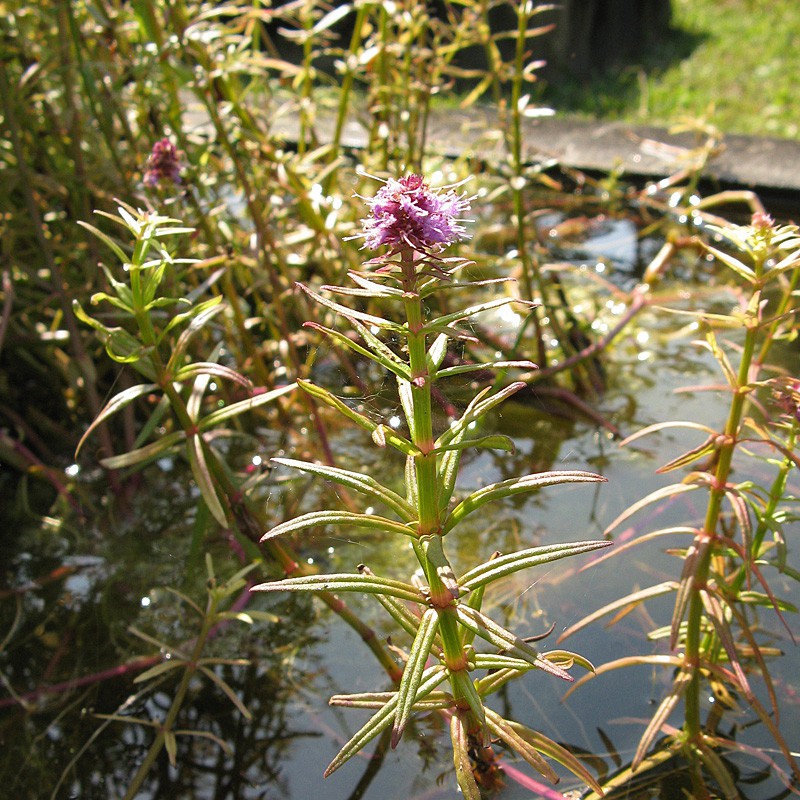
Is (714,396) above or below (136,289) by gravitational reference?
below

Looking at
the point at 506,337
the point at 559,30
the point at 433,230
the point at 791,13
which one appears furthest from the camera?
the point at 791,13

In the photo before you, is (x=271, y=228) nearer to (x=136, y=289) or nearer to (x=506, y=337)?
(x=506, y=337)

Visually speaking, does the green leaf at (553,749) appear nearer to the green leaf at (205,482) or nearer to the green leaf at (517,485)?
the green leaf at (517,485)

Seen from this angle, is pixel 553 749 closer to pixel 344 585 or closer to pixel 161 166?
pixel 344 585

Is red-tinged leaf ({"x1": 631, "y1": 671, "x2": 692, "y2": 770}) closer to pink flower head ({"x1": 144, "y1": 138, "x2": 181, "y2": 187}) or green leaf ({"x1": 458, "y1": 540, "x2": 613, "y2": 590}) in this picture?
green leaf ({"x1": 458, "y1": 540, "x2": 613, "y2": 590})

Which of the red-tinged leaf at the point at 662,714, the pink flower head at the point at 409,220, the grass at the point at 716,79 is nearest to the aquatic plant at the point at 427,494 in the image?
the pink flower head at the point at 409,220

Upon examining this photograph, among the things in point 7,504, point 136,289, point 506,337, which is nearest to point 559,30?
point 506,337
